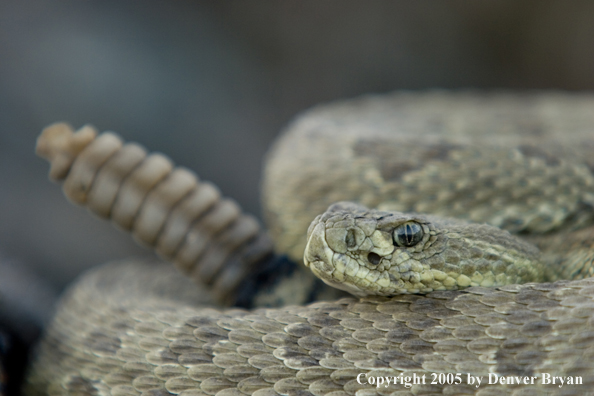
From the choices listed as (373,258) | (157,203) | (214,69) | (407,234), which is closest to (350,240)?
(373,258)

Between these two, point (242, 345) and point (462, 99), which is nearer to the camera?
point (242, 345)

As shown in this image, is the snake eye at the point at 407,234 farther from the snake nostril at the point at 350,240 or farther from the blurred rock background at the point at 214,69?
the blurred rock background at the point at 214,69

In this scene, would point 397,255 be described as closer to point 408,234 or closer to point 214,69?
point 408,234

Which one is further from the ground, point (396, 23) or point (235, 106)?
point (396, 23)

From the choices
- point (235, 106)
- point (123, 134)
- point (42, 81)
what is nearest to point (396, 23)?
point (235, 106)

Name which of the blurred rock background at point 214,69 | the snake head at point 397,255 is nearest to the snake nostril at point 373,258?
the snake head at point 397,255

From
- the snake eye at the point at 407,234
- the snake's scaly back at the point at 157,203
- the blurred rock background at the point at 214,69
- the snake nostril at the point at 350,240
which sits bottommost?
the snake nostril at the point at 350,240

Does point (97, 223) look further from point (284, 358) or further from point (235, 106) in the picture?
point (284, 358)
